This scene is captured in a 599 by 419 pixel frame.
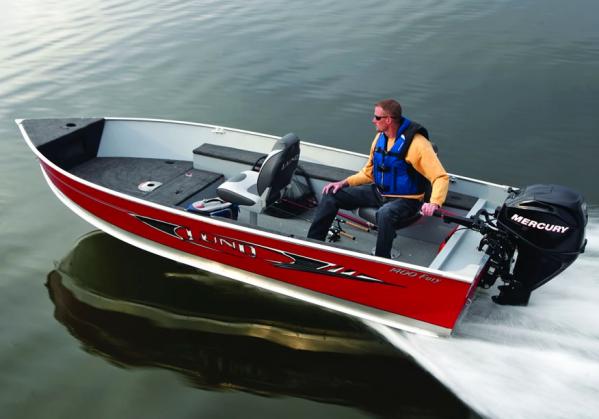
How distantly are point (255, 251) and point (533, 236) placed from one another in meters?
2.09

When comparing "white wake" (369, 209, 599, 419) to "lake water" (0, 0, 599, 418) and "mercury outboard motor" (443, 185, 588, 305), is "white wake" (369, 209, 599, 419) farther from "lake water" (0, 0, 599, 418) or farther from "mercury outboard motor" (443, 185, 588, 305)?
"mercury outboard motor" (443, 185, 588, 305)

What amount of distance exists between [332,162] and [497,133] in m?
3.28

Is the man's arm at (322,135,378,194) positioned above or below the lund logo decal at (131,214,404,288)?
above

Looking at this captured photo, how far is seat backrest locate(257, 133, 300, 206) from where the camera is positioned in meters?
4.77

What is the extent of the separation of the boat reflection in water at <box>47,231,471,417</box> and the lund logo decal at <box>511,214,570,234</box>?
4.28ft

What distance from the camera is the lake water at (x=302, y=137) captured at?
13.2 ft

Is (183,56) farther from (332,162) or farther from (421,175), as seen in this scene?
(421,175)

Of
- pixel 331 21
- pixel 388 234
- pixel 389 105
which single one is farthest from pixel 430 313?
pixel 331 21

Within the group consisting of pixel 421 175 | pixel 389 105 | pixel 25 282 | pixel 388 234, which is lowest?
pixel 25 282

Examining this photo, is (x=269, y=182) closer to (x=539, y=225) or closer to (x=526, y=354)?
(x=539, y=225)

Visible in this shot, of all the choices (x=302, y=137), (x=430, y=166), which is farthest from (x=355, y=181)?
(x=302, y=137)

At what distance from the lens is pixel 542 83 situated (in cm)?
881

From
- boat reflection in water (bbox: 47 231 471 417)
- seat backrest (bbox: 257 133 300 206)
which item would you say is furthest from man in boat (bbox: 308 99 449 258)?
boat reflection in water (bbox: 47 231 471 417)

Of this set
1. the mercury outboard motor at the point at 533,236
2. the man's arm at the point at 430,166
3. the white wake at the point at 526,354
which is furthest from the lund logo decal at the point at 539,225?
the white wake at the point at 526,354
